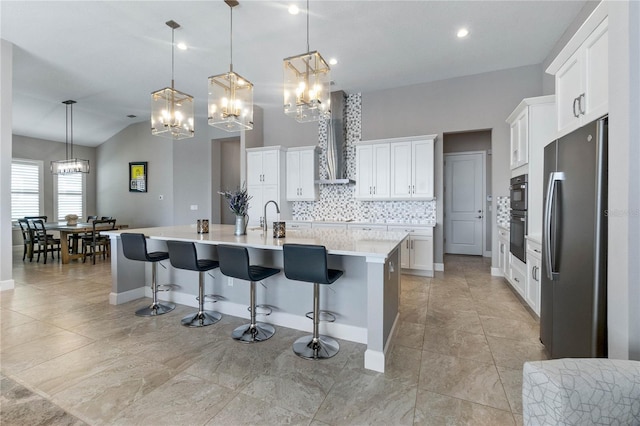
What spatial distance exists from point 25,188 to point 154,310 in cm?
736

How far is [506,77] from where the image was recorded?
4.59 meters

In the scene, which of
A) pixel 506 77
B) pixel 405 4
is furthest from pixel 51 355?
pixel 506 77

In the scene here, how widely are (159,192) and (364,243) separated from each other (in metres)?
6.72

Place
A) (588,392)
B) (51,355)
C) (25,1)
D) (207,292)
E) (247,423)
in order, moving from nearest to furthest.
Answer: (588,392), (247,423), (51,355), (25,1), (207,292)

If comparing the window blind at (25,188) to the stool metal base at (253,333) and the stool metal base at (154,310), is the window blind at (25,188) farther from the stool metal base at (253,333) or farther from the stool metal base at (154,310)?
the stool metal base at (253,333)

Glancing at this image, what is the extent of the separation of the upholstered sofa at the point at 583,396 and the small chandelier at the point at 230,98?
304cm

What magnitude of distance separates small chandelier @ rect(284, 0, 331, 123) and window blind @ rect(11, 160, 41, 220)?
8.61m

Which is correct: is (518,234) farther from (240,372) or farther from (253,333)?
(240,372)

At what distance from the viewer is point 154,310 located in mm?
3174

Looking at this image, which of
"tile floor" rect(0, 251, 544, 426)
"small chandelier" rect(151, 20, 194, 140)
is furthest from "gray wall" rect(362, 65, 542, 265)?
"small chandelier" rect(151, 20, 194, 140)

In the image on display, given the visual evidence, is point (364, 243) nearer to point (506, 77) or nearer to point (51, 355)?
point (51, 355)

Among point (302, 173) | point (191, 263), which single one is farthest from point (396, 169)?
point (191, 263)

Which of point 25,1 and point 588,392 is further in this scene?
point 25,1

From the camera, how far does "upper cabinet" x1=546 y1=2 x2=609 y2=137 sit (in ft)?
5.38
